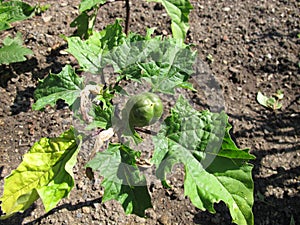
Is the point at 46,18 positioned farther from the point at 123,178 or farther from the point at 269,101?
the point at 123,178

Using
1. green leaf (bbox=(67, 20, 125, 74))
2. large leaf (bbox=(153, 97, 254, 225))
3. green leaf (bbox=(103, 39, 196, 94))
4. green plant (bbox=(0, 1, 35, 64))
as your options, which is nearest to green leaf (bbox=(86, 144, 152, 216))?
large leaf (bbox=(153, 97, 254, 225))

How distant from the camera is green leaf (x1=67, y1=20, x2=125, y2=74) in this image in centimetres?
175

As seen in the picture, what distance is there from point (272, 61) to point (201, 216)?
126cm

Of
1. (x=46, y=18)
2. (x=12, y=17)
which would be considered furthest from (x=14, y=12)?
(x=46, y=18)

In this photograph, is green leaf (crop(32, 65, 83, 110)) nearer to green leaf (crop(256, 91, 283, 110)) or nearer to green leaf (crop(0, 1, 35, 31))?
green leaf (crop(0, 1, 35, 31))

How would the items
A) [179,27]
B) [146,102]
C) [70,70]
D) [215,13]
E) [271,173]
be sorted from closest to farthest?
[146,102] < [70,70] < [179,27] < [271,173] < [215,13]

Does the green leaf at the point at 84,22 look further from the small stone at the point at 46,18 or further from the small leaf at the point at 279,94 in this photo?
the small leaf at the point at 279,94

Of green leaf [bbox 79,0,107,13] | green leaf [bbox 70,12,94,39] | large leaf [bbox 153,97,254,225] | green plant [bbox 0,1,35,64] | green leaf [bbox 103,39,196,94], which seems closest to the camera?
large leaf [bbox 153,97,254,225]

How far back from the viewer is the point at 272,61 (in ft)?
9.57

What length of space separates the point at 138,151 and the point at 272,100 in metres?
1.45

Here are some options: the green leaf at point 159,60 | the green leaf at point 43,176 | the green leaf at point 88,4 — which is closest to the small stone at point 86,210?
the green leaf at point 43,176

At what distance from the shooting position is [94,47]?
1.82 metres

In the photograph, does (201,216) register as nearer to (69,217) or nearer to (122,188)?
(69,217)

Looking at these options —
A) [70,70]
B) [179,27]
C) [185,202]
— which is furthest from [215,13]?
[70,70]
